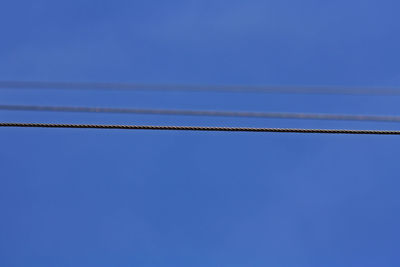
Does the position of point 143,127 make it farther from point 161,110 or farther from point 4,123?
point 4,123

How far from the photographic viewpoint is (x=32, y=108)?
845 centimetres

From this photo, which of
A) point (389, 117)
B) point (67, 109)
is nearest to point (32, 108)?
point (67, 109)

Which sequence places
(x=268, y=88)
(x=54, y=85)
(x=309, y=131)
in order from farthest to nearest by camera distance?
(x=54, y=85)
(x=268, y=88)
(x=309, y=131)

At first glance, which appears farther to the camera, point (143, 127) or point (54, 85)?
point (54, 85)

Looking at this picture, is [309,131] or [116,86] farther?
[116,86]

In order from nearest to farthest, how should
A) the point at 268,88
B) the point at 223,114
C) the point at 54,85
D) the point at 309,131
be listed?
the point at 309,131 → the point at 223,114 → the point at 268,88 → the point at 54,85

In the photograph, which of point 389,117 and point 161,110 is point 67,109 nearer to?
point 161,110

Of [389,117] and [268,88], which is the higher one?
[268,88]

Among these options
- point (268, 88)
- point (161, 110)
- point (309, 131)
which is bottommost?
point (309, 131)

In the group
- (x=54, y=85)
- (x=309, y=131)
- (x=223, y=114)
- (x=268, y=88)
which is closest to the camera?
(x=309, y=131)

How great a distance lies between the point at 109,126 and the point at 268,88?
3.70 metres

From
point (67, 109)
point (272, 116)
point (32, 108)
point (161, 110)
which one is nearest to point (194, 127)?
point (161, 110)

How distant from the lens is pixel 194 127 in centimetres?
781

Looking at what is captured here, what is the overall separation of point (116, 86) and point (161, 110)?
9.74 ft
